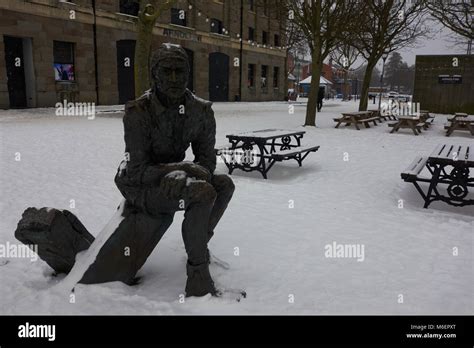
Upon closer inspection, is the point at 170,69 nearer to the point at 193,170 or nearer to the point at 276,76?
the point at 193,170

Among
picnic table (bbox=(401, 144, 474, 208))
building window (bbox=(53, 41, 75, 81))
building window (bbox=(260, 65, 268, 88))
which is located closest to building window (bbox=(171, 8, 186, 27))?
building window (bbox=(53, 41, 75, 81))

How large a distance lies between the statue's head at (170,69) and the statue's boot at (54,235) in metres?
1.28

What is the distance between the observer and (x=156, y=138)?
3.10 metres

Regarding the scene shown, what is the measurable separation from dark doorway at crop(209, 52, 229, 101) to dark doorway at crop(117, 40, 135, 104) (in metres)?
8.08

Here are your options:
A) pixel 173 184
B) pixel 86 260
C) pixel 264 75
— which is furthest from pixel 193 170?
pixel 264 75

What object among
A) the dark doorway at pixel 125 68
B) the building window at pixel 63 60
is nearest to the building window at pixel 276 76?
the dark doorway at pixel 125 68

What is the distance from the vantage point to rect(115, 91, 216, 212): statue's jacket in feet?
9.89

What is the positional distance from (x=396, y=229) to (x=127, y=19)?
23232 millimetres

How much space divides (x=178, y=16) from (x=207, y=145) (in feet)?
91.5

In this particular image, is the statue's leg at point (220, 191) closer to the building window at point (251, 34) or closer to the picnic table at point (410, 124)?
the picnic table at point (410, 124)

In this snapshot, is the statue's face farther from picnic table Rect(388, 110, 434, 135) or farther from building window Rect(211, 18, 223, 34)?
building window Rect(211, 18, 223, 34)
